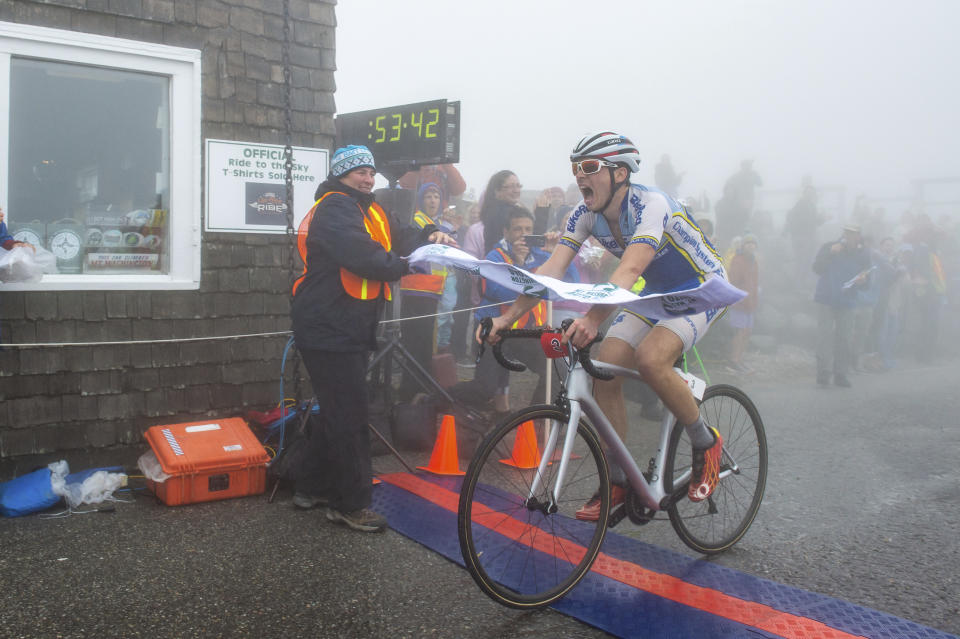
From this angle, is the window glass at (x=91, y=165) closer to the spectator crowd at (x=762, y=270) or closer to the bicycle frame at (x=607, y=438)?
the spectator crowd at (x=762, y=270)

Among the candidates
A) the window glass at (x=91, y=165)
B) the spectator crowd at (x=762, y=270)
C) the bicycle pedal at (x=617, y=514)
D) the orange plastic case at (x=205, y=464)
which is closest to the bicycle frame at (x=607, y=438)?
the bicycle pedal at (x=617, y=514)

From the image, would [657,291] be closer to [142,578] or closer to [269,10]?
[142,578]

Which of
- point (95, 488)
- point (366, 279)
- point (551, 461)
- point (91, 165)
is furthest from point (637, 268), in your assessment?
point (91, 165)

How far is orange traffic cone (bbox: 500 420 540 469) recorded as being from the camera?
3385 millimetres

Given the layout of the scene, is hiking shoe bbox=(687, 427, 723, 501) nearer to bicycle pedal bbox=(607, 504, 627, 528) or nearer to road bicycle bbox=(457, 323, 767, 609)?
road bicycle bbox=(457, 323, 767, 609)

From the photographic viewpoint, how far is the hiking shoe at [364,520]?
454cm

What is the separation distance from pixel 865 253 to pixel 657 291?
9308 millimetres

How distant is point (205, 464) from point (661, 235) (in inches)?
124

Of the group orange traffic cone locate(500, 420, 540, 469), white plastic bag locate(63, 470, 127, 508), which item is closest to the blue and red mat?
orange traffic cone locate(500, 420, 540, 469)

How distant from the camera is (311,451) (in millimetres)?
5039

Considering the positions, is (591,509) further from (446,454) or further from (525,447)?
(446,454)

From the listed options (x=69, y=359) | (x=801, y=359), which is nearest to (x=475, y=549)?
(x=69, y=359)

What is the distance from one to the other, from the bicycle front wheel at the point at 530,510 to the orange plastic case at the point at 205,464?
228 cm

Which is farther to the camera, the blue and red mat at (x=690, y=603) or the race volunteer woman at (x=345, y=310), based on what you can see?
the race volunteer woman at (x=345, y=310)
